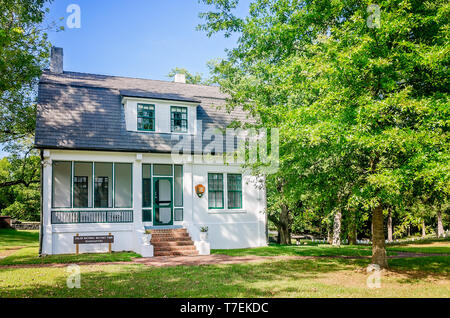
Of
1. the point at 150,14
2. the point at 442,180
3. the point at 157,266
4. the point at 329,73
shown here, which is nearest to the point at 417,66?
the point at 329,73

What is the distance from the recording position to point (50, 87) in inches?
752

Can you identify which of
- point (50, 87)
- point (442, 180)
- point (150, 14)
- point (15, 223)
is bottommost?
point (15, 223)

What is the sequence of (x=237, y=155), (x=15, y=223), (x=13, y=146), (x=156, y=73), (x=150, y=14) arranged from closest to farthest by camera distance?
(x=237, y=155) < (x=150, y=14) < (x=13, y=146) < (x=15, y=223) < (x=156, y=73)

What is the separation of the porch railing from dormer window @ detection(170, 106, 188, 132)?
473cm

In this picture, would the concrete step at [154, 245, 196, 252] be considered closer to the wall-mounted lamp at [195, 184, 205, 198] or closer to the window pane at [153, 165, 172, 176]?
the wall-mounted lamp at [195, 184, 205, 198]

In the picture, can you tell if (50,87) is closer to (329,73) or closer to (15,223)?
(329,73)

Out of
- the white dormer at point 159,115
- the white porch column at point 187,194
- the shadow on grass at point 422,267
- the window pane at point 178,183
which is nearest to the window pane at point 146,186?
the window pane at point 178,183

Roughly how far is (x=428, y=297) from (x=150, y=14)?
14682mm

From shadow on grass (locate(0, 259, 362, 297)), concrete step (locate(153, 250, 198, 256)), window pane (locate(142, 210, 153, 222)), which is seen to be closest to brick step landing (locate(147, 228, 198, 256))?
concrete step (locate(153, 250, 198, 256))

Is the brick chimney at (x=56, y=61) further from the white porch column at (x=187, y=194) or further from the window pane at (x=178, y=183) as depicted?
the white porch column at (x=187, y=194)

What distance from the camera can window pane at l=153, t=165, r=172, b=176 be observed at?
19.2m

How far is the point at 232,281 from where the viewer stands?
403 inches

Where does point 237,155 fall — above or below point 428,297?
above

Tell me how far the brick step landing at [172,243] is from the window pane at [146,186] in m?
1.91
